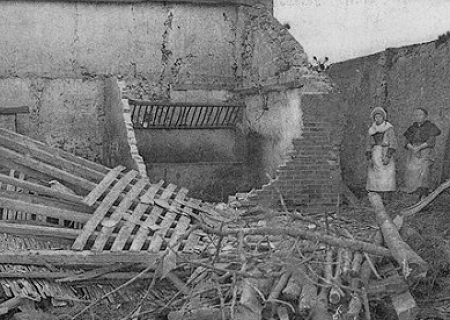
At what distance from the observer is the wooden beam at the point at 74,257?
19.1ft

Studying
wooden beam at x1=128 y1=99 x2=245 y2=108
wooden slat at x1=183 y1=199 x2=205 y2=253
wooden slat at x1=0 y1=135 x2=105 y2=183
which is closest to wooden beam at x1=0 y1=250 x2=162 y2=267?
wooden slat at x1=183 y1=199 x2=205 y2=253

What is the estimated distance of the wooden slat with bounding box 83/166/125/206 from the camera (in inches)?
276

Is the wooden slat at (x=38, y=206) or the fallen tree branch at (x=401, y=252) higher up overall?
the fallen tree branch at (x=401, y=252)

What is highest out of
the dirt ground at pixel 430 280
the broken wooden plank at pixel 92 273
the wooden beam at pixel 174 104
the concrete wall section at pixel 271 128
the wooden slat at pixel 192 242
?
the wooden beam at pixel 174 104

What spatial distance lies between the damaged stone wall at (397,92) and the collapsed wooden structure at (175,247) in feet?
9.30

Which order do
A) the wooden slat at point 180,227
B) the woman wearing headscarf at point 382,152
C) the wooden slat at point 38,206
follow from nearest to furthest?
the wooden slat at point 38,206, the wooden slat at point 180,227, the woman wearing headscarf at point 382,152

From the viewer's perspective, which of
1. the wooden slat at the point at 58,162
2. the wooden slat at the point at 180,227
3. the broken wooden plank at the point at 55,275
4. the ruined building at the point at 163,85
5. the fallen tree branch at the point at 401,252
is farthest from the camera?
the ruined building at the point at 163,85

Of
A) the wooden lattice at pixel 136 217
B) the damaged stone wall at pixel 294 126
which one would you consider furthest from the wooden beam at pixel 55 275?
the damaged stone wall at pixel 294 126

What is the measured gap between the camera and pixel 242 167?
10875 mm

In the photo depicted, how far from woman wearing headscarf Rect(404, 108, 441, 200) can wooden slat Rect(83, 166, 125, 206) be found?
161 inches

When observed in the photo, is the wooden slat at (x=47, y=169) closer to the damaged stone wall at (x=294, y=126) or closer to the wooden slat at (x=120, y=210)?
the wooden slat at (x=120, y=210)

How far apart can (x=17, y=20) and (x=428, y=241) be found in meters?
7.46

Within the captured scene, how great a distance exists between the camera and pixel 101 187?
7402mm

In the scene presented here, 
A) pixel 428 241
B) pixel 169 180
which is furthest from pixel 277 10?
pixel 428 241
